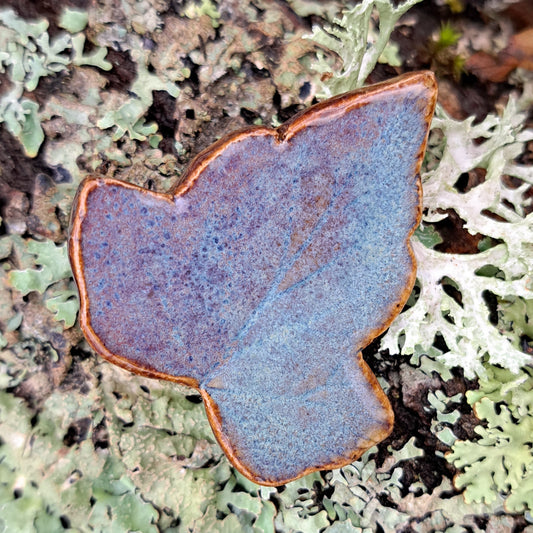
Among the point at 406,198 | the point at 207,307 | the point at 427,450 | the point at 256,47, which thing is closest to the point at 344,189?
the point at 406,198

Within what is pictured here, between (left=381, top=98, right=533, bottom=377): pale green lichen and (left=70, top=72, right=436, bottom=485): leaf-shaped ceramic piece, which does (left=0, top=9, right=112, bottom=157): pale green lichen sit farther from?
(left=381, top=98, right=533, bottom=377): pale green lichen

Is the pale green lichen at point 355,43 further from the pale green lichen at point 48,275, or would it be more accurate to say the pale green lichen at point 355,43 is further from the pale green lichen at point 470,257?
the pale green lichen at point 48,275

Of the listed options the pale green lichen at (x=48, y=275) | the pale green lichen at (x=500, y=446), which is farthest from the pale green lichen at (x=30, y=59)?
the pale green lichen at (x=500, y=446)

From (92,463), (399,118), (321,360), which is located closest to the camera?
(399,118)

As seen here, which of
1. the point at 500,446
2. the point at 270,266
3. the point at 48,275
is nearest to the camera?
the point at 270,266

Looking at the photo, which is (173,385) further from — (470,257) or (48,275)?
(470,257)

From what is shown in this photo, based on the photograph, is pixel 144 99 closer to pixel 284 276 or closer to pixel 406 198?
pixel 284 276

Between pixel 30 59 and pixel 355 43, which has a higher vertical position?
pixel 355 43

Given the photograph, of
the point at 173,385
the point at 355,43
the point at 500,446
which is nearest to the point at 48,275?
the point at 173,385
